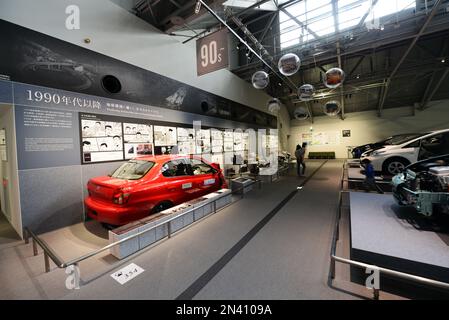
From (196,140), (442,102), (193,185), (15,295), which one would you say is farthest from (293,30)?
(442,102)

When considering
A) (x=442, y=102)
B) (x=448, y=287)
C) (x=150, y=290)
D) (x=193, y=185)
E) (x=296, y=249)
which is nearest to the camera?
(x=448, y=287)

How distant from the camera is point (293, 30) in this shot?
689 cm

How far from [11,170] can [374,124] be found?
17808mm

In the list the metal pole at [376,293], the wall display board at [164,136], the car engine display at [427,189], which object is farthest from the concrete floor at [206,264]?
the wall display board at [164,136]

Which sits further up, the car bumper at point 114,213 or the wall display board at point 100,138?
the wall display board at point 100,138

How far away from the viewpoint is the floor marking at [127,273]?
6.10 ft

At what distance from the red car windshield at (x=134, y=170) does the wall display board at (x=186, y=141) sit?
8.48 ft

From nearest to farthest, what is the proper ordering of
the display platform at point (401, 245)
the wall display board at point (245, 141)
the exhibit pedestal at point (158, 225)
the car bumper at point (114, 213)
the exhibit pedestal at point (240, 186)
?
the display platform at point (401, 245)
the exhibit pedestal at point (158, 225)
the car bumper at point (114, 213)
the exhibit pedestal at point (240, 186)
the wall display board at point (245, 141)

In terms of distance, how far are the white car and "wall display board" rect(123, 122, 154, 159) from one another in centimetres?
654

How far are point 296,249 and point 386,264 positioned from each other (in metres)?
0.87

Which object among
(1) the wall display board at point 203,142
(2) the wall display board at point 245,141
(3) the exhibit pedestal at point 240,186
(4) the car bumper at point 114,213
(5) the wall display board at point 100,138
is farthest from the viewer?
(2) the wall display board at point 245,141

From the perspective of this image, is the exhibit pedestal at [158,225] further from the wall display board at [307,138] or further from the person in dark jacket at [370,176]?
the wall display board at [307,138]

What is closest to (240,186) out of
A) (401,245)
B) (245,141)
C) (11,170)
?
(401,245)

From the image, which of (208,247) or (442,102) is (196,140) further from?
(442,102)
